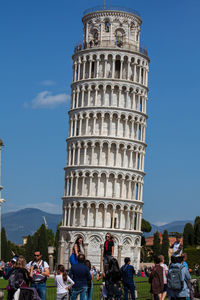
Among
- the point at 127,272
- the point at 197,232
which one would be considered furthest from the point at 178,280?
the point at 197,232

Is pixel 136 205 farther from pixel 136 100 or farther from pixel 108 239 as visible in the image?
pixel 108 239

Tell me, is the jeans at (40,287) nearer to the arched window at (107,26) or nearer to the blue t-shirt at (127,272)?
the blue t-shirt at (127,272)

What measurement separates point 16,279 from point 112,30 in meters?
65.5

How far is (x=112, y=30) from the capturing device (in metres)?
78.8

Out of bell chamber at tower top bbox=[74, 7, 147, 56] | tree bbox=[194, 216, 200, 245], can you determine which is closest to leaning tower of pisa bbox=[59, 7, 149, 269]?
bell chamber at tower top bbox=[74, 7, 147, 56]

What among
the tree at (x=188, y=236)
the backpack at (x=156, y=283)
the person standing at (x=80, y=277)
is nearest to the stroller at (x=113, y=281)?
the person standing at (x=80, y=277)

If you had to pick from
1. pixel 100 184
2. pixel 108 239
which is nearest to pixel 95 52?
pixel 100 184

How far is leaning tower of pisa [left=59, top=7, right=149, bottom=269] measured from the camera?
7394cm

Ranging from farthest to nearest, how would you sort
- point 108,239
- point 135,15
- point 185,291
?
point 135,15 → point 108,239 → point 185,291

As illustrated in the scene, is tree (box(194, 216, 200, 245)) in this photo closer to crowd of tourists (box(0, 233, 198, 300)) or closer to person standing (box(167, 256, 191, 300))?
crowd of tourists (box(0, 233, 198, 300))

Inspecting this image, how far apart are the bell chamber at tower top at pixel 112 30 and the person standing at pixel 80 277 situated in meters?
60.6

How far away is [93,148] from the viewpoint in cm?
7494

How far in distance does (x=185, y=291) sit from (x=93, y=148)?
57.3 meters

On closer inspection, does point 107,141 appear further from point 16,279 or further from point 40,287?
point 16,279
